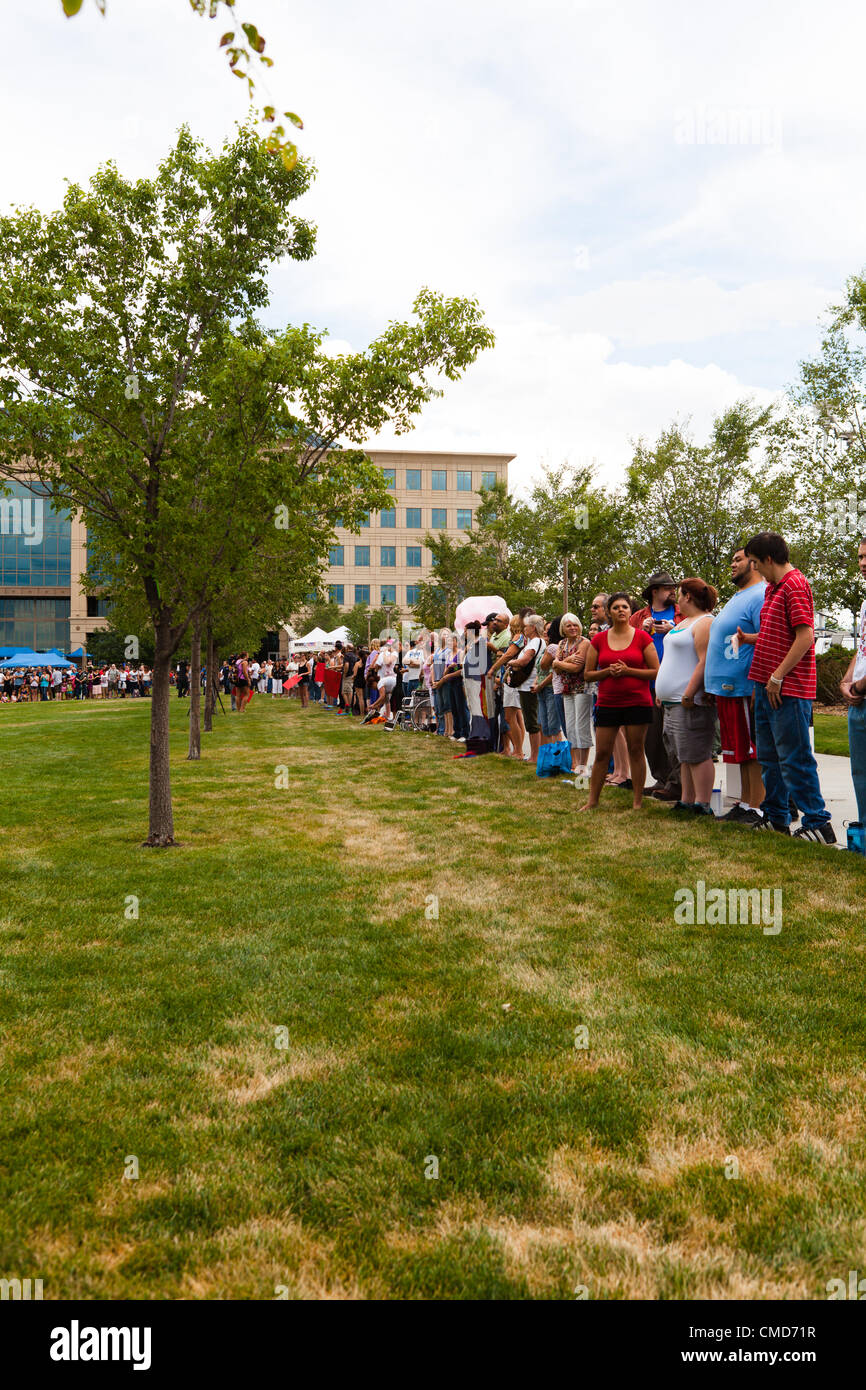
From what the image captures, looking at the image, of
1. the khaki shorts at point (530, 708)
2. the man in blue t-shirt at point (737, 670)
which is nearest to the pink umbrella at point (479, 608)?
the khaki shorts at point (530, 708)

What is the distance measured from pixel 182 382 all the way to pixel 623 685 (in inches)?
195

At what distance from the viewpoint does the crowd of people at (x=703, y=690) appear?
7.23 m

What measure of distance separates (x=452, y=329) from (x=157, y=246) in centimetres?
265

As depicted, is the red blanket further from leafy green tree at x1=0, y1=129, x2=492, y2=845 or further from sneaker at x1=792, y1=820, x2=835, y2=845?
sneaker at x1=792, y1=820, x2=835, y2=845

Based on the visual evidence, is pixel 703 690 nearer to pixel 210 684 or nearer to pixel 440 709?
pixel 440 709

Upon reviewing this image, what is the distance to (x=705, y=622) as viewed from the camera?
855 centimetres

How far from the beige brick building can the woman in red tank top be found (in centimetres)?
8241

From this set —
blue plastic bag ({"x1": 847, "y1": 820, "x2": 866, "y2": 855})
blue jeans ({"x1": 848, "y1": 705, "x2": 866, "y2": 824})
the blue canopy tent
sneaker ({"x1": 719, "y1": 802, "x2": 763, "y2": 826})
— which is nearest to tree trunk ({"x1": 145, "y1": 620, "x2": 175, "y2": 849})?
sneaker ({"x1": 719, "y1": 802, "x2": 763, "y2": 826})

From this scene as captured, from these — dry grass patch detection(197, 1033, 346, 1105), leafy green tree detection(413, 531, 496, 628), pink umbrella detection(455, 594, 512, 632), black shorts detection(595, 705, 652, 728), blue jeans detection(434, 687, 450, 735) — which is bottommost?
dry grass patch detection(197, 1033, 346, 1105)

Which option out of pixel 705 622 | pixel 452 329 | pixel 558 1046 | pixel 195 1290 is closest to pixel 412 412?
pixel 452 329

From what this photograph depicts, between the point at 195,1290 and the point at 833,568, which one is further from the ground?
the point at 833,568

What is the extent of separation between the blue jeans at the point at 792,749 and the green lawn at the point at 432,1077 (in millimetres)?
411

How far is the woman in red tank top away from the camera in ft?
29.0
